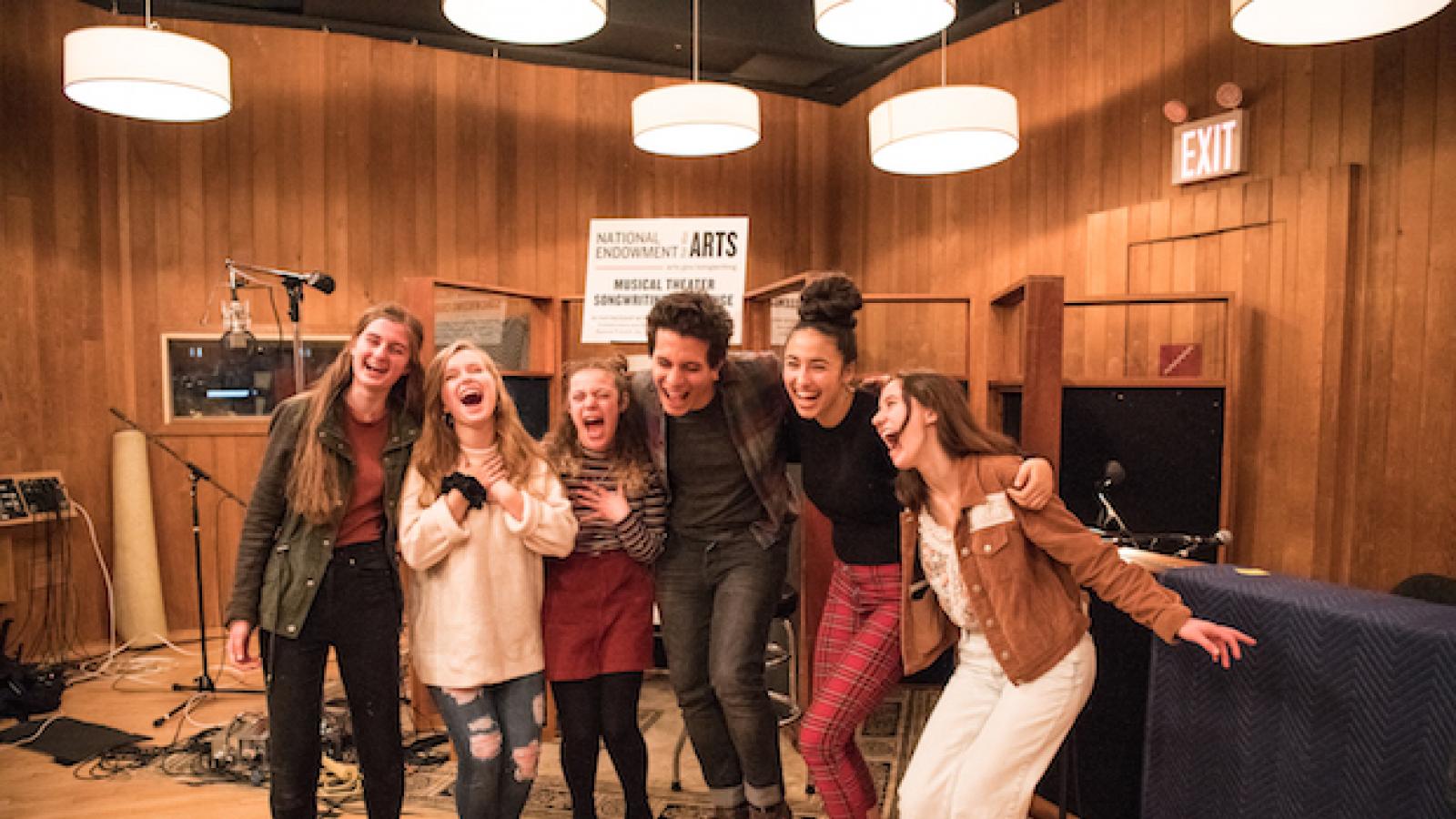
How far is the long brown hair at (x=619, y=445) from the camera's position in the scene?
96.2 inches

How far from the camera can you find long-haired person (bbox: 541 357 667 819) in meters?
2.36

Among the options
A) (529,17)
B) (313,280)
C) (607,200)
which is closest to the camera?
(529,17)

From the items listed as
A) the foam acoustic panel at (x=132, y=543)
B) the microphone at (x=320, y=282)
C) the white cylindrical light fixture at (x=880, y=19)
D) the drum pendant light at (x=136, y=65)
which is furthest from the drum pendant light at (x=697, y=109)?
the foam acoustic panel at (x=132, y=543)

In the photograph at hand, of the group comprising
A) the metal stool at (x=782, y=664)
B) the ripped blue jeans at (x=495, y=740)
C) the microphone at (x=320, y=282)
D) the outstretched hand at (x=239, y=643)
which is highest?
the microphone at (x=320, y=282)

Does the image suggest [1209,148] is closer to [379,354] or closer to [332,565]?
[379,354]

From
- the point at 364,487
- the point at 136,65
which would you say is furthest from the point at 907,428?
the point at 136,65

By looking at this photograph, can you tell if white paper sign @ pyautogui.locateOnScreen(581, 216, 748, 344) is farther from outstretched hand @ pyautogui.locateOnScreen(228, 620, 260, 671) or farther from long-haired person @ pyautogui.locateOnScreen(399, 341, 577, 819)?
outstretched hand @ pyautogui.locateOnScreen(228, 620, 260, 671)

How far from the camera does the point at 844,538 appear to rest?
8.02 feet

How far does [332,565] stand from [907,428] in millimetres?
1418

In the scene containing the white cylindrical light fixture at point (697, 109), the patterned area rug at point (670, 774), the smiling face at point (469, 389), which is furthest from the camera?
the white cylindrical light fixture at point (697, 109)

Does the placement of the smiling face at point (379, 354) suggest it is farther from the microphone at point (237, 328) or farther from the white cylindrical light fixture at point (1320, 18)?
the white cylindrical light fixture at point (1320, 18)

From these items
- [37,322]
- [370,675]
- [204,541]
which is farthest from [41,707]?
[370,675]

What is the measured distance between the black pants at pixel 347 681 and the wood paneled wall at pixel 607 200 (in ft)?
11.8

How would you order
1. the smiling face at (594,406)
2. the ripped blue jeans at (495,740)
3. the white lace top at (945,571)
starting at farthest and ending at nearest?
the smiling face at (594,406)
the ripped blue jeans at (495,740)
the white lace top at (945,571)
